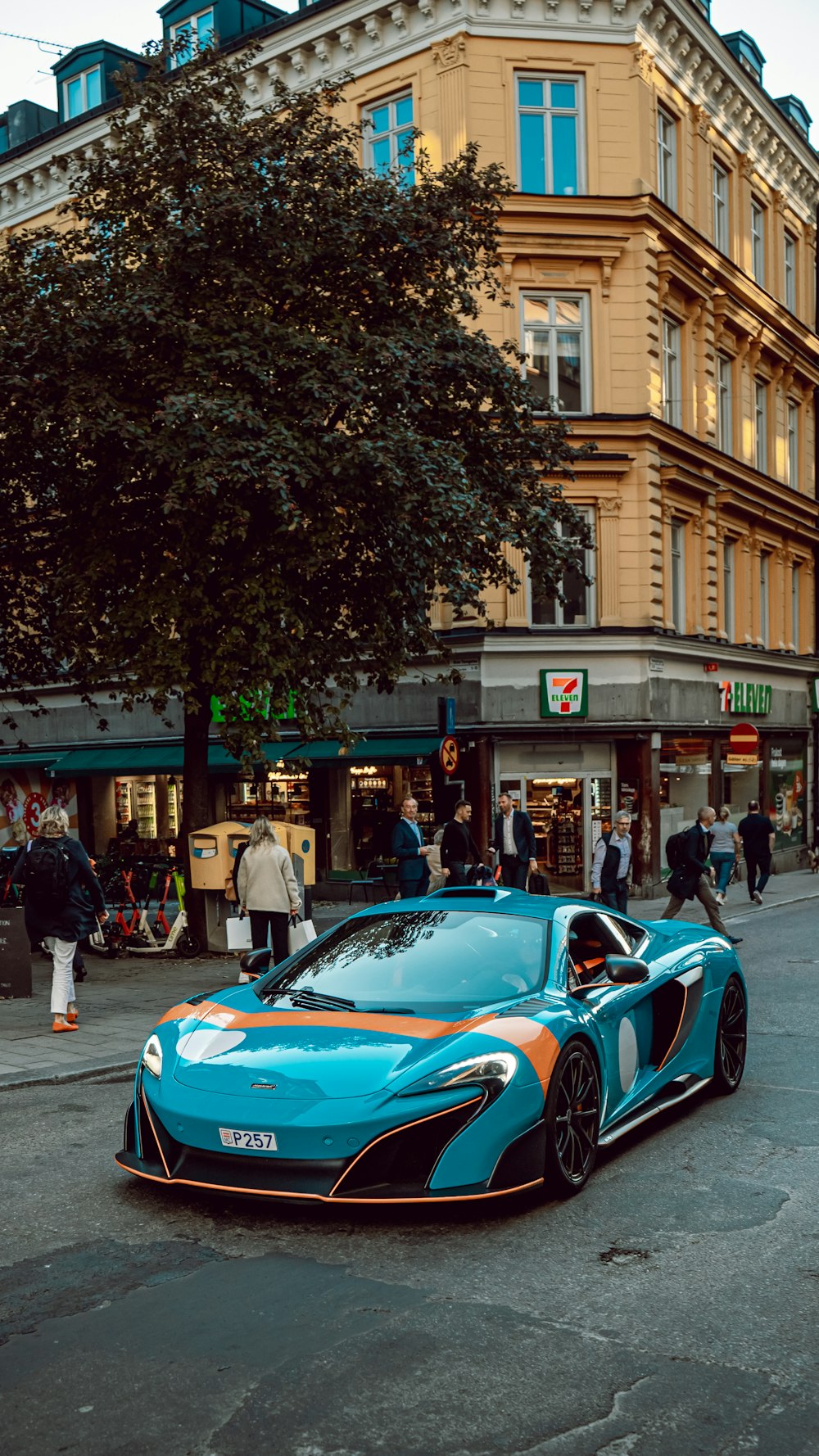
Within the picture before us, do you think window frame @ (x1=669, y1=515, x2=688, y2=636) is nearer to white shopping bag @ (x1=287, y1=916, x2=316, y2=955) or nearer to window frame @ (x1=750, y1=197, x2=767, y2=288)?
window frame @ (x1=750, y1=197, x2=767, y2=288)

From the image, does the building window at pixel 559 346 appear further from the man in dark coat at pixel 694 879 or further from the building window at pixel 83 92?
the building window at pixel 83 92

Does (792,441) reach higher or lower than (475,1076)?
higher

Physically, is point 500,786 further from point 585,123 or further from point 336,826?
point 585,123

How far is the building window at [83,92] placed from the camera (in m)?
29.9

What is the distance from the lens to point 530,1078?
18.2 ft

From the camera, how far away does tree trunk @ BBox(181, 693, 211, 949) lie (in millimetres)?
16219

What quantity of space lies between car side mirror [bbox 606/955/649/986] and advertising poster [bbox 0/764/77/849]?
77.5ft

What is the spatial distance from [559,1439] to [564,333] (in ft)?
74.6

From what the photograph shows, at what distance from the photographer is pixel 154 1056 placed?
5973 mm

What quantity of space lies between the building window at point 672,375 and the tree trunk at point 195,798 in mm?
13315

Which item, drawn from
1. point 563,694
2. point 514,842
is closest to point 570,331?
point 563,694

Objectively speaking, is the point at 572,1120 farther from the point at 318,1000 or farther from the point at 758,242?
the point at 758,242

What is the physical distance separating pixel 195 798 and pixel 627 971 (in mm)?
10524

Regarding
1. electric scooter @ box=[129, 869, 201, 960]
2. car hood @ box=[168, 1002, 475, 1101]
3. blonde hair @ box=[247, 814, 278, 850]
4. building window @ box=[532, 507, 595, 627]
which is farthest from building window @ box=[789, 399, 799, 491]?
car hood @ box=[168, 1002, 475, 1101]
